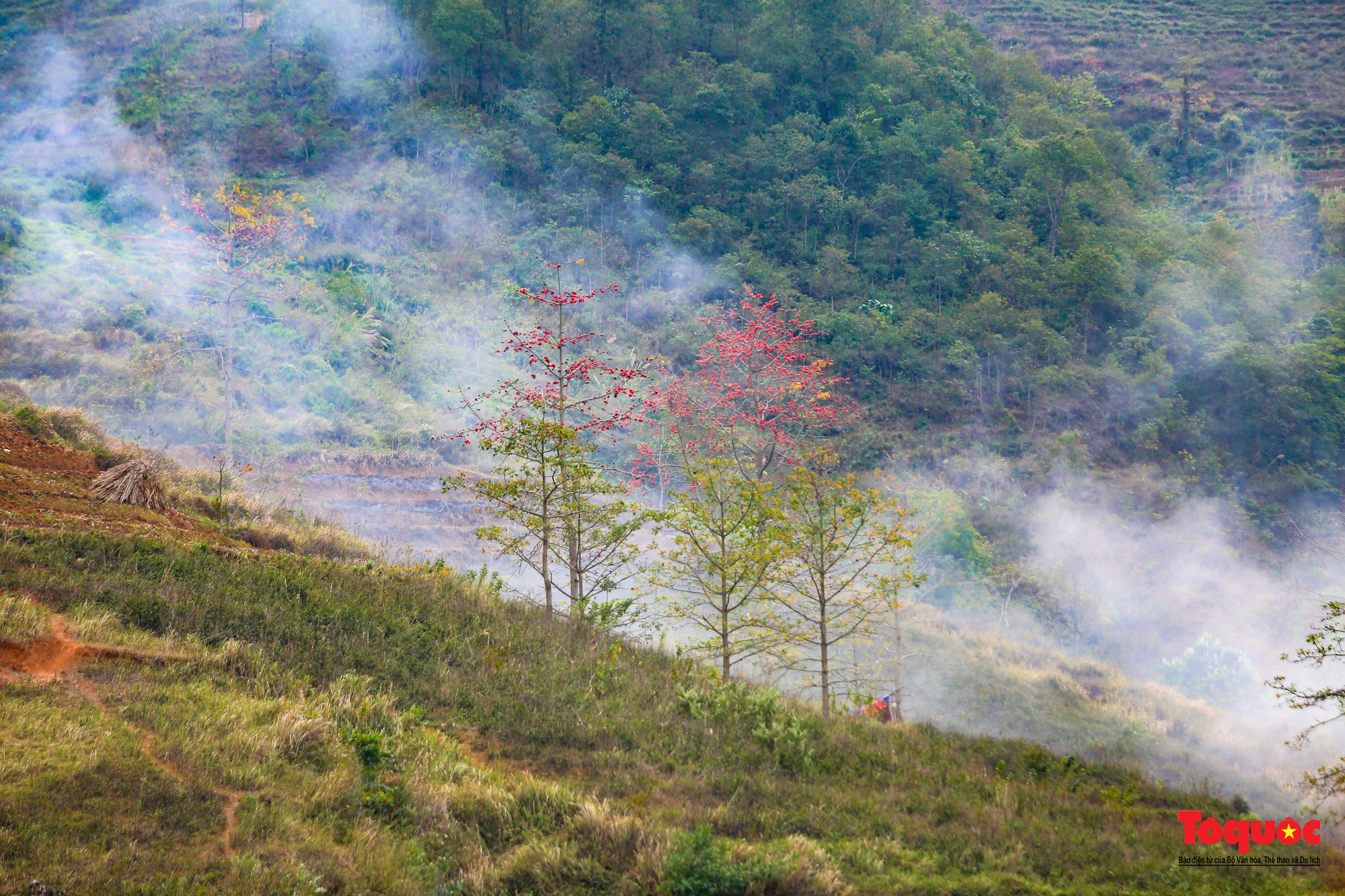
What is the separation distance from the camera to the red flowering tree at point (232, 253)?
22.8 meters

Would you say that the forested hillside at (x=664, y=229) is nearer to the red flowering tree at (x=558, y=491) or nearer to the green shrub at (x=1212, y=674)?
the green shrub at (x=1212, y=674)

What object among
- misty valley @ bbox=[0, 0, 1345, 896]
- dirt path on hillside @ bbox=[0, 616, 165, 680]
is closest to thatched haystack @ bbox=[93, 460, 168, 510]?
misty valley @ bbox=[0, 0, 1345, 896]

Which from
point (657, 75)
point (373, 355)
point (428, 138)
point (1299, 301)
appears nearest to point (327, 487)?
point (373, 355)

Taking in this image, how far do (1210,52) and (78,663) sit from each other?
75.8 metres

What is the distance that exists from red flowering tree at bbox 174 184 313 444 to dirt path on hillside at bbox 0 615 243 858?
16.3 m

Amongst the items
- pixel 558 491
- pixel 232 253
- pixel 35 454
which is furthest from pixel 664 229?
pixel 35 454

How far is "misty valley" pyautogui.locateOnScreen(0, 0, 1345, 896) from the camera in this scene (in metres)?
6.01

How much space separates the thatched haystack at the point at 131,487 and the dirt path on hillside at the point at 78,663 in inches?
145

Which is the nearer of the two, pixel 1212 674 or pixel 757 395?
pixel 757 395

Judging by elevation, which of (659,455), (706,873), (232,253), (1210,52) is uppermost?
(1210,52)

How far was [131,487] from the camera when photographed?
32.8 feet

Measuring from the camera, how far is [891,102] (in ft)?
122

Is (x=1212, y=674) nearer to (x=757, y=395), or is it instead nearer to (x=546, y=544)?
(x=757, y=395)

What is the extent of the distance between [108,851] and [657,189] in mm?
32297
